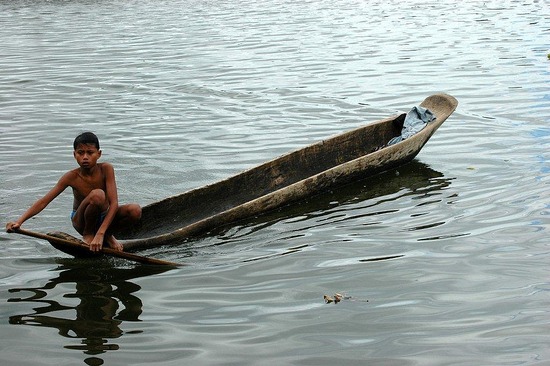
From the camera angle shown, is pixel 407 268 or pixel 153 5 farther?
pixel 153 5

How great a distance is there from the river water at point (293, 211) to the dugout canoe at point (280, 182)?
0.14 m

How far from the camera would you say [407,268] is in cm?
597

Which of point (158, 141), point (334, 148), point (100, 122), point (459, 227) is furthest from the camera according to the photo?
point (100, 122)

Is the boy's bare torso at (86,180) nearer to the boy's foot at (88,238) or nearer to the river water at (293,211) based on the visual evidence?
the boy's foot at (88,238)

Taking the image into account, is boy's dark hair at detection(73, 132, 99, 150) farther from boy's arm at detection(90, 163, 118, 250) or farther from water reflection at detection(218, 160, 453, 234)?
water reflection at detection(218, 160, 453, 234)

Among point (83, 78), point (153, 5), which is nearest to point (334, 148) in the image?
point (83, 78)

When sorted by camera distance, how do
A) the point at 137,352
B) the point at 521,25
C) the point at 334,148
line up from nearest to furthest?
the point at 137,352
the point at 334,148
the point at 521,25

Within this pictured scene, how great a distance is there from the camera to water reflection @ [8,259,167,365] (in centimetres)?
512

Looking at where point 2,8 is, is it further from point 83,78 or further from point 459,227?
point 459,227

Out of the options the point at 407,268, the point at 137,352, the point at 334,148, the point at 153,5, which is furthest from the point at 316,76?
the point at 153,5

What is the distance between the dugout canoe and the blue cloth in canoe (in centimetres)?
9

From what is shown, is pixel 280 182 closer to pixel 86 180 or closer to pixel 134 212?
pixel 134 212

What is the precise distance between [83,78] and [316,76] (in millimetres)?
3868

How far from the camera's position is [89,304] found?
561 centimetres
